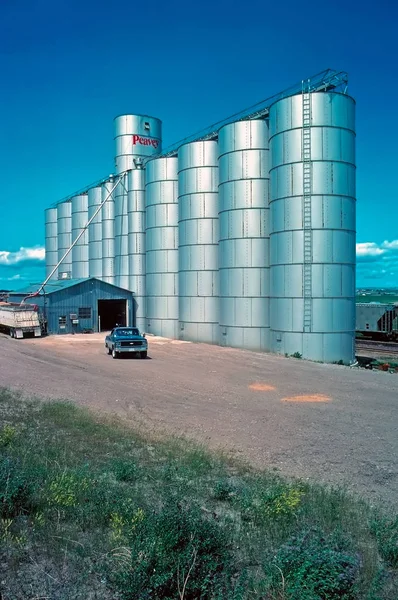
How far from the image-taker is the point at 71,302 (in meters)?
49.7

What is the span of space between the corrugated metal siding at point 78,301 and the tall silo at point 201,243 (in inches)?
421

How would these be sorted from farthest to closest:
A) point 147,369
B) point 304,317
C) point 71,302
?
point 71,302 < point 304,317 < point 147,369

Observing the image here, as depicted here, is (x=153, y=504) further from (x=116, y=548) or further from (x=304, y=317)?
(x=304, y=317)

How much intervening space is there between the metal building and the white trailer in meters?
2.25

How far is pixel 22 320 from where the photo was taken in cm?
4500

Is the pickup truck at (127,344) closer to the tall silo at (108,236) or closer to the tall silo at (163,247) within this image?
the tall silo at (163,247)

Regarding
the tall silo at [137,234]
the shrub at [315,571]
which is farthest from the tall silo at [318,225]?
the shrub at [315,571]

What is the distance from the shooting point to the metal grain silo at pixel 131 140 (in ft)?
191

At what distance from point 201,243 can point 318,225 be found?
41.2ft

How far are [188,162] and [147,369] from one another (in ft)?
78.8

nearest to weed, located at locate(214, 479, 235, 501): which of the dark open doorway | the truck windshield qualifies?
the truck windshield

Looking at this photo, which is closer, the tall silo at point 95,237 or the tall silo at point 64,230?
the tall silo at point 95,237

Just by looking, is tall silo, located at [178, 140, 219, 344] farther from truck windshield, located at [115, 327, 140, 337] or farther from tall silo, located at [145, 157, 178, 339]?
truck windshield, located at [115, 327, 140, 337]

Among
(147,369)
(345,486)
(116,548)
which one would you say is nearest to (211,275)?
(147,369)
